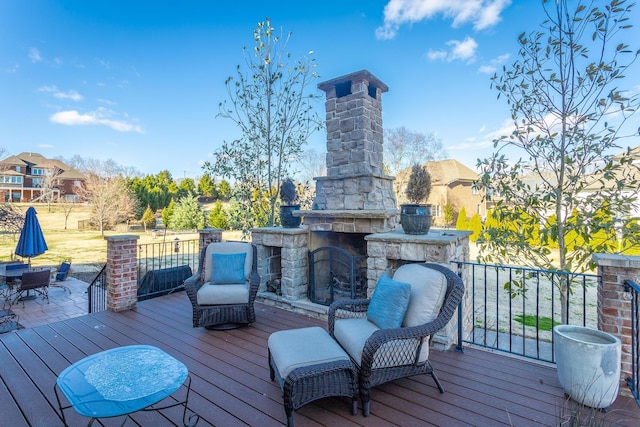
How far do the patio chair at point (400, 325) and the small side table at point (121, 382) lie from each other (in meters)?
1.21

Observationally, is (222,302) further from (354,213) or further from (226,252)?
(354,213)

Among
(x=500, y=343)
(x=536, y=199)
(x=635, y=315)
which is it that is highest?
(x=536, y=199)

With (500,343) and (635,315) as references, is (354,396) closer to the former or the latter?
(635,315)

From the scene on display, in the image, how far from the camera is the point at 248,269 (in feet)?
14.0

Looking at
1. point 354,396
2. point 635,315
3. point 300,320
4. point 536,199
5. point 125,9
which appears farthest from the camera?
→ point 125,9

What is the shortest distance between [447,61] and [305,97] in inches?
251

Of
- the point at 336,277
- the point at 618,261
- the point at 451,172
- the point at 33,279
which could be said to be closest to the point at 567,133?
the point at 618,261

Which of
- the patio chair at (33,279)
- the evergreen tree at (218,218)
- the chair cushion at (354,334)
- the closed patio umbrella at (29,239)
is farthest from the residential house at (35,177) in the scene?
the chair cushion at (354,334)

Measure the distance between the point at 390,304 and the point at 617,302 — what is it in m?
1.74

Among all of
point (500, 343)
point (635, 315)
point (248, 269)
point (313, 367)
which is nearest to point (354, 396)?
point (313, 367)

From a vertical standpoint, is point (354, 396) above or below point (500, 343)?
above

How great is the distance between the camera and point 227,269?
4039 mm

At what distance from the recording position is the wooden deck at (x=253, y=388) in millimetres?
2078

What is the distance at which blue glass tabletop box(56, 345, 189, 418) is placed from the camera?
1.59 meters
